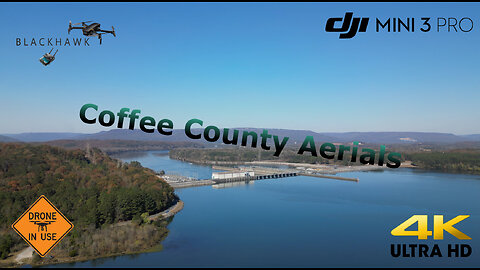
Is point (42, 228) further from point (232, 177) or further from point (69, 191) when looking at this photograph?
point (232, 177)

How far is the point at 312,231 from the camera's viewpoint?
22.6 feet

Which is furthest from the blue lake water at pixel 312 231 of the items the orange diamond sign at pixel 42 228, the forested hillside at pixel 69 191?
the orange diamond sign at pixel 42 228

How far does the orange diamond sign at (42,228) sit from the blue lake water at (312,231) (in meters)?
2.82

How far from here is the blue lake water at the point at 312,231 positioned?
5.19 metres

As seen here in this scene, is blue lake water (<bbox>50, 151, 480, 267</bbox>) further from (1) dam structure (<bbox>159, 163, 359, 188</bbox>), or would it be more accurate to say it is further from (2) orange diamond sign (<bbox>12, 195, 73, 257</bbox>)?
(2) orange diamond sign (<bbox>12, 195, 73, 257</bbox>)

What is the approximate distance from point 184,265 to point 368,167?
1792 centimetres

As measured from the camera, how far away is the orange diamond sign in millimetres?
2271

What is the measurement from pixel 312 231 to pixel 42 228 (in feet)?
18.0

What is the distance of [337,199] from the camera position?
10.6 metres

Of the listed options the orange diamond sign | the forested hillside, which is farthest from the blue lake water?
the orange diamond sign

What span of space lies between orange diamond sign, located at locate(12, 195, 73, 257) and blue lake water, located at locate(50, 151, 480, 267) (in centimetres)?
282

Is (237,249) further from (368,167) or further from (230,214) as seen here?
(368,167)

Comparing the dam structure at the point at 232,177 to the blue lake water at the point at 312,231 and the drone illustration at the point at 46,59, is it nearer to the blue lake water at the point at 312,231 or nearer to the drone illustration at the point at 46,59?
the blue lake water at the point at 312,231

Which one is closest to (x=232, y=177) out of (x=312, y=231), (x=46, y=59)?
(x=312, y=231)
